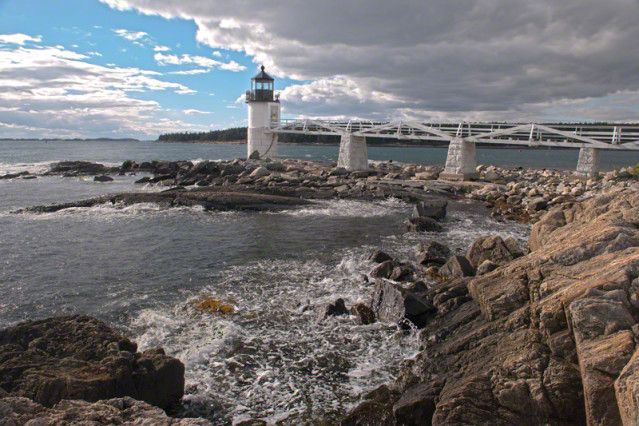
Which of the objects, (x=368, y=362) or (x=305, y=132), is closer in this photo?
(x=368, y=362)

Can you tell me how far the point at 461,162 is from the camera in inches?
1259

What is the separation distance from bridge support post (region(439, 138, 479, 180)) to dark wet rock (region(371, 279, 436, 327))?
25154 millimetres

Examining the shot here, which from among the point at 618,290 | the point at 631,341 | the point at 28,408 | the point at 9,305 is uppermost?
the point at 618,290

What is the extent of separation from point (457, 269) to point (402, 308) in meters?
3.20

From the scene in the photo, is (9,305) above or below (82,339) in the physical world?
below

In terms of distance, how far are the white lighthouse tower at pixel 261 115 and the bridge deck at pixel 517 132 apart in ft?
32.1

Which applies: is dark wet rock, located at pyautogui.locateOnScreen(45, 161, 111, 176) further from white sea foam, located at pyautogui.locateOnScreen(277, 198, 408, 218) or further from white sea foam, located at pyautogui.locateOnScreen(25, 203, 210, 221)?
white sea foam, located at pyautogui.locateOnScreen(277, 198, 408, 218)

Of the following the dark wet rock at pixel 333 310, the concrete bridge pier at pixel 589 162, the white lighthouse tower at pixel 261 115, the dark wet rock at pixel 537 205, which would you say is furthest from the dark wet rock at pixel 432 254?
the white lighthouse tower at pixel 261 115

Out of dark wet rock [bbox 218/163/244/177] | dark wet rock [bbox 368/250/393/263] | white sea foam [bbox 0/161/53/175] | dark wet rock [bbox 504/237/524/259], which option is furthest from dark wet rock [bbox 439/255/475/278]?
white sea foam [bbox 0/161/53/175]

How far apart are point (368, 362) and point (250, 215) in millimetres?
14296

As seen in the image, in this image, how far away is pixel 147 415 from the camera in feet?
14.9

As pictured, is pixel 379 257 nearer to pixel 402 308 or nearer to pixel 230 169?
pixel 402 308

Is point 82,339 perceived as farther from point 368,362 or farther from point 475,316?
point 475,316

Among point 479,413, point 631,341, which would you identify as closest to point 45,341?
point 479,413
